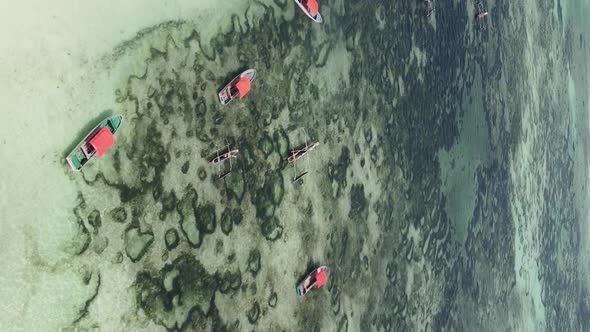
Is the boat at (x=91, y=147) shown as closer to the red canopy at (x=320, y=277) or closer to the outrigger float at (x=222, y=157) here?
the outrigger float at (x=222, y=157)

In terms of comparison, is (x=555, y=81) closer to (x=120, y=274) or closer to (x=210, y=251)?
(x=210, y=251)

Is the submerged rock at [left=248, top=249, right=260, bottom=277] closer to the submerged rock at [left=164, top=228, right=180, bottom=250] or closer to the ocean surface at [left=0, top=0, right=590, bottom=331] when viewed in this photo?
the ocean surface at [left=0, top=0, right=590, bottom=331]

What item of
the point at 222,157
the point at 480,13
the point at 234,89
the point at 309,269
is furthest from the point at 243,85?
the point at 480,13

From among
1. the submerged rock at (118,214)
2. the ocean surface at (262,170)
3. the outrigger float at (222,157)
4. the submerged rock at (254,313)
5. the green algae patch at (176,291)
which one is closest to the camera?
the ocean surface at (262,170)

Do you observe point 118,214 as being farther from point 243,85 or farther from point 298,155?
point 298,155

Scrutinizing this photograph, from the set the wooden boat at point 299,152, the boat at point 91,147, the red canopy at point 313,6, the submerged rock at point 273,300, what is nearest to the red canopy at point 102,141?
the boat at point 91,147
